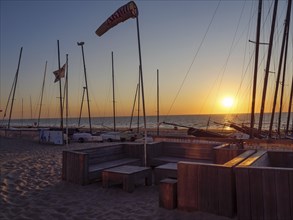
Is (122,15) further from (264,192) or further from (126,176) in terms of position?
(264,192)

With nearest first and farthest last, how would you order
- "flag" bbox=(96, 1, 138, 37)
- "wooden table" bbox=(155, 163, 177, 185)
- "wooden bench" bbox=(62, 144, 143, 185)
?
"wooden table" bbox=(155, 163, 177, 185)
"wooden bench" bbox=(62, 144, 143, 185)
"flag" bbox=(96, 1, 138, 37)

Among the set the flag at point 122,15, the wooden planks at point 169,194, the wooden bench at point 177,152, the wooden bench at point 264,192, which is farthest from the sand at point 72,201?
the flag at point 122,15

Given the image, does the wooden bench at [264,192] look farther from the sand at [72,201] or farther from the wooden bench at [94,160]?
the wooden bench at [94,160]

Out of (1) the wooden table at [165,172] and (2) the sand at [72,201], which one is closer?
(2) the sand at [72,201]

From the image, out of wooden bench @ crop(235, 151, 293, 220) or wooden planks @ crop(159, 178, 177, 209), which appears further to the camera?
wooden planks @ crop(159, 178, 177, 209)

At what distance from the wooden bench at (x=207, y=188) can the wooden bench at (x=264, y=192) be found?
0.58 feet

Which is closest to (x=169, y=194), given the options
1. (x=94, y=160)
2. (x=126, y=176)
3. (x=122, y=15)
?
(x=126, y=176)

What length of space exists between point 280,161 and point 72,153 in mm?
5419

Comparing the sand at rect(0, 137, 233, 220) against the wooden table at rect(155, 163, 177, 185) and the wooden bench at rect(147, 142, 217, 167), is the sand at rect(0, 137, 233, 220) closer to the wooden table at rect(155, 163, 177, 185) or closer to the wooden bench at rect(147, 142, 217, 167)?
the wooden table at rect(155, 163, 177, 185)

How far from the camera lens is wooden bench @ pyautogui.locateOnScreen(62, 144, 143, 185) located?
8.16 meters

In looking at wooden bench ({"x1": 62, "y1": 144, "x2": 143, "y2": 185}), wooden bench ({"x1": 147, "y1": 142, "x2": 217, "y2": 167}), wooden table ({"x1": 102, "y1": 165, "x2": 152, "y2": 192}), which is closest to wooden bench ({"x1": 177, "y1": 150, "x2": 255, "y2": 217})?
wooden table ({"x1": 102, "y1": 165, "x2": 152, "y2": 192})

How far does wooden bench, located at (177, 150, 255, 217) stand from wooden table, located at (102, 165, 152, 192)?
1991 millimetres

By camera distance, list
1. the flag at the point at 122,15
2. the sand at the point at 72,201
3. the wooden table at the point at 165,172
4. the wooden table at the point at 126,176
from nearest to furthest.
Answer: the sand at the point at 72,201 → the wooden table at the point at 126,176 → the wooden table at the point at 165,172 → the flag at the point at 122,15

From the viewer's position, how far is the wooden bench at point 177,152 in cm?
934
